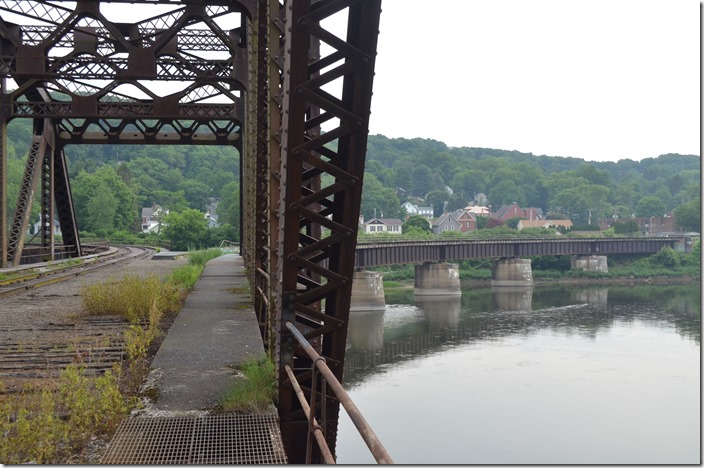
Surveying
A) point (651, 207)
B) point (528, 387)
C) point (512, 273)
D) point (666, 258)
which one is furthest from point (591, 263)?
point (651, 207)

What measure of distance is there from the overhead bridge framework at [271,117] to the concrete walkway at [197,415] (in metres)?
0.47

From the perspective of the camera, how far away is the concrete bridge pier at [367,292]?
57.2m

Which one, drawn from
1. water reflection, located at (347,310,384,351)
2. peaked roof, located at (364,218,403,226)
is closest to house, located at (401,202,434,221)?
peaked roof, located at (364,218,403,226)

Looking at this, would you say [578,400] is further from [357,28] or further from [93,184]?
[93,184]

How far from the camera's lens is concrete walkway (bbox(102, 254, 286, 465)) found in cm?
519

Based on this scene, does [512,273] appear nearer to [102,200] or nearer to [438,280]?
[438,280]

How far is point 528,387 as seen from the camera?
2898cm

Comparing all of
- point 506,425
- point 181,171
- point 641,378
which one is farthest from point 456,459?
point 181,171

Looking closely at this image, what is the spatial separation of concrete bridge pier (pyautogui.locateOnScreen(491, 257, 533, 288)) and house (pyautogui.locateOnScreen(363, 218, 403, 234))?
184 feet

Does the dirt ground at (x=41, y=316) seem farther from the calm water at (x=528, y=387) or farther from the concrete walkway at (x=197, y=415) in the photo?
the calm water at (x=528, y=387)

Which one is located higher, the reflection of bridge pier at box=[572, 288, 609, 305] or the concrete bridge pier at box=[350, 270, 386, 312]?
the concrete bridge pier at box=[350, 270, 386, 312]

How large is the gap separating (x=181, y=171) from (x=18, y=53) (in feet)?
504

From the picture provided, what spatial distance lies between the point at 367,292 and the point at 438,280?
1545 cm

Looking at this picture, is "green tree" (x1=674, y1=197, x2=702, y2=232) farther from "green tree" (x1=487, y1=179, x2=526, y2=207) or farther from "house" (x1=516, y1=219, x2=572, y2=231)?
"green tree" (x1=487, y1=179, x2=526, y2=207)
